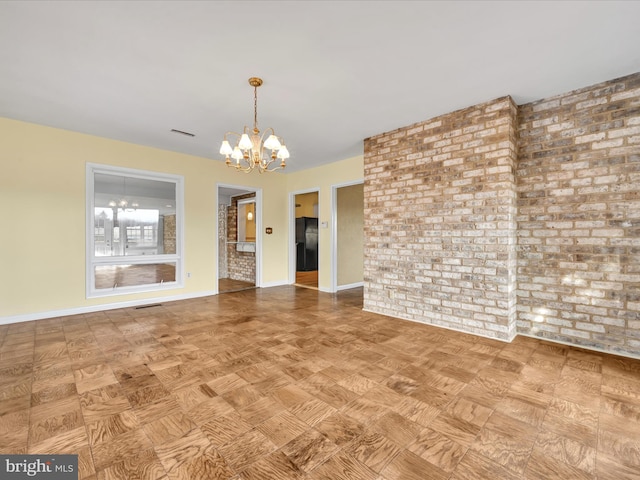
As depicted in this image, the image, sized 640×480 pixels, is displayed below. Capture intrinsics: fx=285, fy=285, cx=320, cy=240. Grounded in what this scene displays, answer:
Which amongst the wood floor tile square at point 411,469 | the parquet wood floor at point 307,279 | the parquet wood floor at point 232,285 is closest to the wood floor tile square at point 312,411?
the wood floor tile square at point 411,469

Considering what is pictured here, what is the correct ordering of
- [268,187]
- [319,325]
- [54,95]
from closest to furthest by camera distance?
[54,95] < [319,325] < [268,187]

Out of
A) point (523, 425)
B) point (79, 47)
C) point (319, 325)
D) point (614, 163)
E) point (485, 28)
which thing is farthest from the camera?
point (319, 325)

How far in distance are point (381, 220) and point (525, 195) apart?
174cm

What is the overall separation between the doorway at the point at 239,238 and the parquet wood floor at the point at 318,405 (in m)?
3.41

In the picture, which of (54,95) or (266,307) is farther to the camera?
(266,307)

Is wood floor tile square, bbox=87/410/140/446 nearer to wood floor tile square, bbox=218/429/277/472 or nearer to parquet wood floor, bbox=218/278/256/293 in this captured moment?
wood floor tile square, bbox=218/429/277/472

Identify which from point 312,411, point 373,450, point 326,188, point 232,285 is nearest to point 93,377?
point 312,411

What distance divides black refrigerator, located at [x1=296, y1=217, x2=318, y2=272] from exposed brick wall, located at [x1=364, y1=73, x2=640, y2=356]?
493 centimetres

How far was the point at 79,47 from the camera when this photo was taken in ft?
7.56

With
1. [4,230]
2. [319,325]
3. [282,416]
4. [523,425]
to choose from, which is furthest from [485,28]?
[4,230]

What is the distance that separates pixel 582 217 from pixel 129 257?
6.07 metres

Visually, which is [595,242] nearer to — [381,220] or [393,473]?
[381,220]

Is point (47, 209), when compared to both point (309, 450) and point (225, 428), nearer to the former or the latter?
point (225, 428)

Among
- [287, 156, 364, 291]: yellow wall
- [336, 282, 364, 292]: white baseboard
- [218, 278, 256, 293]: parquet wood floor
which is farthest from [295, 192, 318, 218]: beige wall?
[336, 282, 364, 292]: white baseboard
